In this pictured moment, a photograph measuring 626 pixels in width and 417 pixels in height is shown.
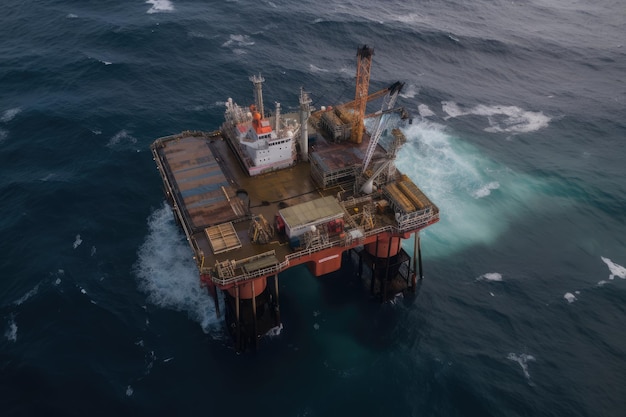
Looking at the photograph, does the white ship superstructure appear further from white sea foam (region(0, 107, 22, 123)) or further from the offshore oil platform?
white sea foam (region(0, 107, 22, 123))

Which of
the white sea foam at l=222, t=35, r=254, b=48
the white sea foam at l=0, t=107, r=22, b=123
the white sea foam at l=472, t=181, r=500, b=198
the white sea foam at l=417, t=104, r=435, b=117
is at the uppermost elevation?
the white sea foam at l=222, t=35, r=254, b=48

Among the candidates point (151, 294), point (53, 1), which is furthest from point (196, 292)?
point (53, 1)

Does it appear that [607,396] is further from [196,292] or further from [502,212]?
[196,292]

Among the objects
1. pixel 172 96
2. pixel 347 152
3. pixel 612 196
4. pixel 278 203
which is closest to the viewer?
pixel 278 203

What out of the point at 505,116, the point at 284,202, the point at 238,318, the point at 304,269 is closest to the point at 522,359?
the point at 304,269

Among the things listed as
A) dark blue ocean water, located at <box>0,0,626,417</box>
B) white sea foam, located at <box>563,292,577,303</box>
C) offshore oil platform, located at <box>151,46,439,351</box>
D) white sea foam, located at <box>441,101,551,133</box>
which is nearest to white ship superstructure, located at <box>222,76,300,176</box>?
offshore oil platform, located at <box>151,46,439,351</box>

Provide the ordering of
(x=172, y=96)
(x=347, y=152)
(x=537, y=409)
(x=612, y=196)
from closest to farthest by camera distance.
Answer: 1. (x=537, y=409)
2. (x=347, y=152)
3. (x=612, y=196)
4. (x=172, y=96)

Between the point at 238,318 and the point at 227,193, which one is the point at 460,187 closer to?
the point at 227,193
